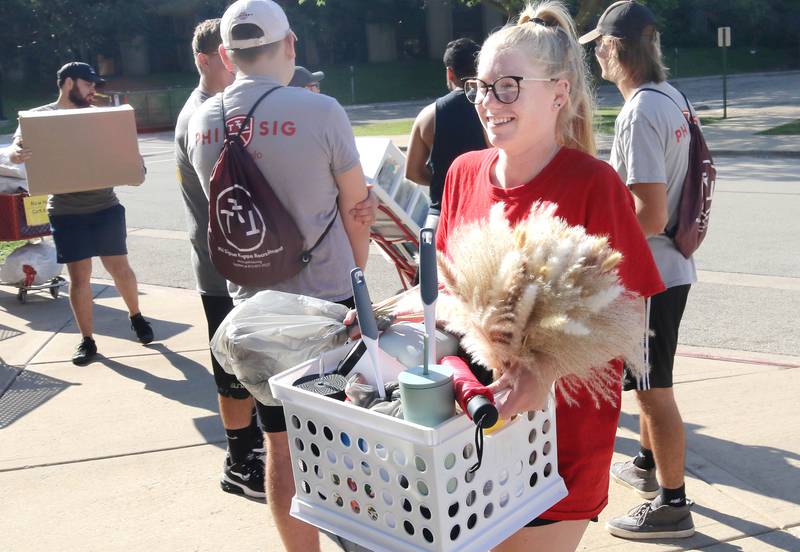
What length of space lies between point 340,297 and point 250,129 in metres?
0.68

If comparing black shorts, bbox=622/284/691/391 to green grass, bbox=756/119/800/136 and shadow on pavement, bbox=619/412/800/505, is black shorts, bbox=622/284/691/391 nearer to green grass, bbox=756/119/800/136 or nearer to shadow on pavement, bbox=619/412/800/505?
shadow on pavement, bbox=619/412/800/505

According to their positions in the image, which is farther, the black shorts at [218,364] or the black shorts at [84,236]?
the black shorts at [84,236]

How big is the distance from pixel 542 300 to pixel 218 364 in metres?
2.30

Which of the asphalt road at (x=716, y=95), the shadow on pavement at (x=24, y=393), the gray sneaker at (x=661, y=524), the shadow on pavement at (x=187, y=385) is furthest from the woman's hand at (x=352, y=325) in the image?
the asphalt road at (x=716, y=95)

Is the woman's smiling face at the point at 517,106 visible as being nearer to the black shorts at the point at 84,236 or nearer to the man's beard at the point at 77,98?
the black shorts at the point at 84,236

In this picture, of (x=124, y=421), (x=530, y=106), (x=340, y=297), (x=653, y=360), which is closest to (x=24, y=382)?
(x=124, y=421)

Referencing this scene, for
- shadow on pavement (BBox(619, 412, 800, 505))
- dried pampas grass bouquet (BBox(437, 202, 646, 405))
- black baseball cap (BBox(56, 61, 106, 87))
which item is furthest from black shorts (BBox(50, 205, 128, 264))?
dried pampas grass bouquet (BBox(437, 202, 646, 405))

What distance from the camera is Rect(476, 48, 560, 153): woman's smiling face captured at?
229 cm

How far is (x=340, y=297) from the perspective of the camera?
3.35 meters

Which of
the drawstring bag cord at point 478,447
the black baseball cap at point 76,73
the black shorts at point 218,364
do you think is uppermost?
the black baseball cap at point 76,73

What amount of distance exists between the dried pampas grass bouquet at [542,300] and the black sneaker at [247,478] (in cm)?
238

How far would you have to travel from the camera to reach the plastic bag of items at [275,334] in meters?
2.42

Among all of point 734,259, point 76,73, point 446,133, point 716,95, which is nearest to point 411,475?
point 446,133

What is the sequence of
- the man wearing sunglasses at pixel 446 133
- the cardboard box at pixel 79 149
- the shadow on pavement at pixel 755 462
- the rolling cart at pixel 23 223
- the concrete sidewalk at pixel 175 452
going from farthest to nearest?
1. the rolling cart at pixel 23 223
2. the cardboard box at pixel 79 149
3. the man wearing sunglasses at pixel 446 133
4. the shadow on pavement at pixel 755 462
5. the concrete sidewalk at pixel 175 452
